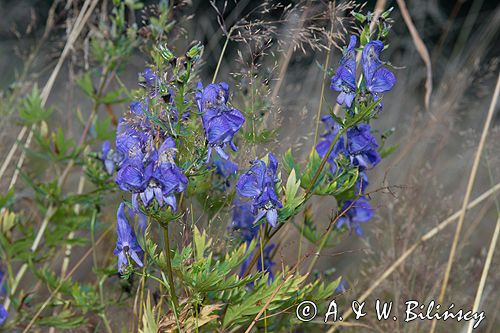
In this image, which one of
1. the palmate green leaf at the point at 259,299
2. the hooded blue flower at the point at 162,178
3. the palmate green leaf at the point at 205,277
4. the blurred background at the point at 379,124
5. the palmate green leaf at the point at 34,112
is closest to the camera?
the hooded blue flower at the point at 162,178

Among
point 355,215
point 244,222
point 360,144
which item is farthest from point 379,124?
point 360,144

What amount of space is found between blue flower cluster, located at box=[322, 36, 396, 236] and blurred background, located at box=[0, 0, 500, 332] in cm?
5

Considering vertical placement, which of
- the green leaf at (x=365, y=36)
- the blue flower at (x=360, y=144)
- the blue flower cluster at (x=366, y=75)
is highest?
the green leaf at (x=365, y=36)

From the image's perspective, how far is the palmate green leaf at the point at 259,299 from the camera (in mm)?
1401

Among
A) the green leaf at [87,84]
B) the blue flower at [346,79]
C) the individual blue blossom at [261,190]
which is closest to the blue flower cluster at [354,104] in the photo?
the blue flower at [346,79]

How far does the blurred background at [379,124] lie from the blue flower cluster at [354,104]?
54mm

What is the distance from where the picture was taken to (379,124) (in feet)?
12.4

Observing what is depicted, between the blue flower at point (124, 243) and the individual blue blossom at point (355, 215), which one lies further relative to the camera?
the individual blue blossom at point (355, 215)

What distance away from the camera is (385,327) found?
1.90 meters

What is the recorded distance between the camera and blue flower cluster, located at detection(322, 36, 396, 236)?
135cm

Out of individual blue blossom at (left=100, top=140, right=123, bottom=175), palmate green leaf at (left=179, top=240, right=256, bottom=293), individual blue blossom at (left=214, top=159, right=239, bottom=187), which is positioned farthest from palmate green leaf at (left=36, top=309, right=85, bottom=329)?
palmate green leaf at (left=179, top=240, right=256, bottom=293)

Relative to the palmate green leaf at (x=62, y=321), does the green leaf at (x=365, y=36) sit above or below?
above

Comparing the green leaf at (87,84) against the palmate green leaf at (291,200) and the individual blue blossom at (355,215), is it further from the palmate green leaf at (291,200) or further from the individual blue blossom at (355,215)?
the palmate green leaf at (291,200)

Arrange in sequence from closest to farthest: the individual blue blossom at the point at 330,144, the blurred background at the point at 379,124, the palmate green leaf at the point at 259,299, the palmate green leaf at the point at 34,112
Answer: the palmate green leaf at the point at 259,299, the individual blue blossom at the point at 330,144, the blurred background at the point at 379,124, the palmate green leaf at the point at 34,112
